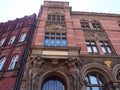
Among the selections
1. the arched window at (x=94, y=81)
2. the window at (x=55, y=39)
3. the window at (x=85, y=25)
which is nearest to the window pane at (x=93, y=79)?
the arched window at (x=94, y=81)

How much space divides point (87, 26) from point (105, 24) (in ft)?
7.08

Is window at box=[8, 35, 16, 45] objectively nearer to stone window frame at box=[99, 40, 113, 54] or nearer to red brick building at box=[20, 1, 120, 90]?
red brick building at box=[20, 1, 120, 90]

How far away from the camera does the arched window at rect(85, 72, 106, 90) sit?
1071 centimetres

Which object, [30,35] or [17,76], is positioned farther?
[30,35]

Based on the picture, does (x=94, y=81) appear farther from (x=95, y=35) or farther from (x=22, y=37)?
(x=22, y=37)

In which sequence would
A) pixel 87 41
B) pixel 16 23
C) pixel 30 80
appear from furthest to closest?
pixel 16 23 < pixel 87 41 < pixel 30 80

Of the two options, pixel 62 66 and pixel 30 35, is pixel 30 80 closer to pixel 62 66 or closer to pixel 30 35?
pixel 62 66

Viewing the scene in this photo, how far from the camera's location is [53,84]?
1051cm

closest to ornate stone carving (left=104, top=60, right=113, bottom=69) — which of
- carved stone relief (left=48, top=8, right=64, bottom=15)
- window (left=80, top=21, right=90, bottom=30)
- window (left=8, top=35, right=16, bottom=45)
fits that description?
window (left=80, top=21, right=90, bottom=30)

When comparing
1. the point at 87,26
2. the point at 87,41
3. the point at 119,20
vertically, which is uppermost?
the point at 119,20

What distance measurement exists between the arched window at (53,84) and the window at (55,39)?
10.5 feet

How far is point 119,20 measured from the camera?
1856 cm

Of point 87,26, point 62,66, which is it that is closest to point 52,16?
point 87,26

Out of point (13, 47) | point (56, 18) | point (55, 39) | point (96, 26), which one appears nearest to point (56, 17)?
point (56, 18)
